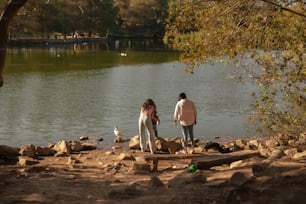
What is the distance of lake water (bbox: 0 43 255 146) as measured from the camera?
21.2 m

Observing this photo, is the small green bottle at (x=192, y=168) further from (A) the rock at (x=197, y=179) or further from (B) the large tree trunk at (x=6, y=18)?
(B) the large tree trunk at (x=6, y=18)

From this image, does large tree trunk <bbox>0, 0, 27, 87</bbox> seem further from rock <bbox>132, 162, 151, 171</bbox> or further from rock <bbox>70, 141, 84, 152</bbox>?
rock <bbox>70, 141, 84, 152</bbox>

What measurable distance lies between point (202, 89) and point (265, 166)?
79.7ft

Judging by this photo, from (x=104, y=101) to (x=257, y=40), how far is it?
17354mm

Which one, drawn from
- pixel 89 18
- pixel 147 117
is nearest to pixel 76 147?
pixel 147 117

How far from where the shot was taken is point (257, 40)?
1252 cm

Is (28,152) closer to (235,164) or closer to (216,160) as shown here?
(216,160)

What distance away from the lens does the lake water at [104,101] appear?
2122 centimetres

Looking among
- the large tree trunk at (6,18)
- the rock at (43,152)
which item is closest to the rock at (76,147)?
the rock at (43,152)

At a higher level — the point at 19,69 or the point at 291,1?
the point at 291,1

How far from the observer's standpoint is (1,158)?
1352 centimetres

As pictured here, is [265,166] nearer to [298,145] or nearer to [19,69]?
[298,145]

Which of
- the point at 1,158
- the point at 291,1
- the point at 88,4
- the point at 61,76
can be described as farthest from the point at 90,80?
the point at 88,4

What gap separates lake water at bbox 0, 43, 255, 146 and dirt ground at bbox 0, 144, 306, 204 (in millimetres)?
8357
